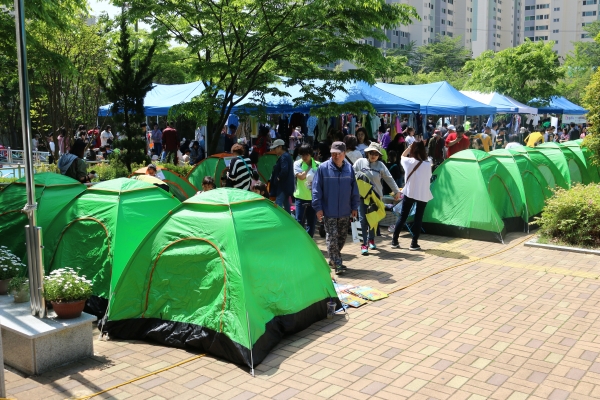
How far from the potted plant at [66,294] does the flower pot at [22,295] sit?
0.51 meters

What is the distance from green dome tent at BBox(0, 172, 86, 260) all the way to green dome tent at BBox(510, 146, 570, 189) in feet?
31.6

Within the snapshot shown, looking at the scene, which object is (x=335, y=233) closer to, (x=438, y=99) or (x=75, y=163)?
(x=75, y=163)

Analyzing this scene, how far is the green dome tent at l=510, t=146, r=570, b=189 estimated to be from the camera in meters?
13.6

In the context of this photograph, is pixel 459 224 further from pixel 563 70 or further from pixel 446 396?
pixel 563 70

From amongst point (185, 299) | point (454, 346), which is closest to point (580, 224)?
point (454, 346)

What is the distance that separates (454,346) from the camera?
19.4ft

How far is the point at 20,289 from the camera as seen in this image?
589 cm

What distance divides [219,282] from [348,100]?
32.5 ft

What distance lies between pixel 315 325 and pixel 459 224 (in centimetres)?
527

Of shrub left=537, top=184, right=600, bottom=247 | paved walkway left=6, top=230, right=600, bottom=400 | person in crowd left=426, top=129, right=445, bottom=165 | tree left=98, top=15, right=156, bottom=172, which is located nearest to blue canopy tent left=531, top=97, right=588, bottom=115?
person in crowd left=426, top=129, right=445, bottom=165

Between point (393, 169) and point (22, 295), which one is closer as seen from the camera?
point (22, 295)

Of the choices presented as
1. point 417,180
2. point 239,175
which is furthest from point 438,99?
point 239,175

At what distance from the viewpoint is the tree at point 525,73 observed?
31578 millimetres

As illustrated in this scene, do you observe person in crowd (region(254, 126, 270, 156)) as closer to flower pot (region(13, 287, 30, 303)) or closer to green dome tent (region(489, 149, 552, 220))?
green dome tent (region(489, 149, 552, 220))
